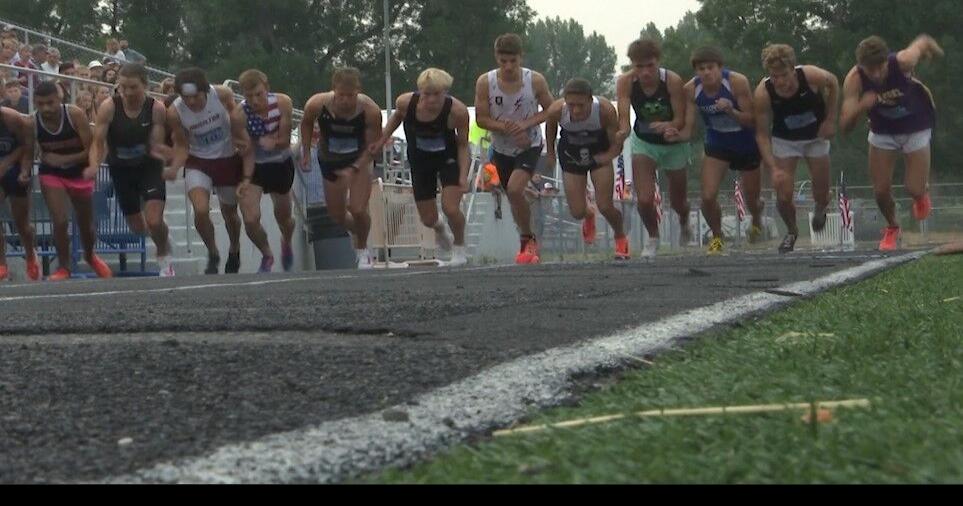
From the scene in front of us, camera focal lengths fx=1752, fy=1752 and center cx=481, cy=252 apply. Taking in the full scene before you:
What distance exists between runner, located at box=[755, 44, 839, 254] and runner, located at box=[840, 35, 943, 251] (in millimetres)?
226

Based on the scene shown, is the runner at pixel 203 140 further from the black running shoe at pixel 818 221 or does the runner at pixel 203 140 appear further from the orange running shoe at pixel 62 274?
the black running shoe at pixel 818 221

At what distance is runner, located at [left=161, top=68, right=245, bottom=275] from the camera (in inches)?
567

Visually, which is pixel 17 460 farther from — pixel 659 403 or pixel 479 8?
pixel 479 8

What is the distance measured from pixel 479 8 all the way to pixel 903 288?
188ft

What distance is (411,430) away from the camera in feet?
8.80

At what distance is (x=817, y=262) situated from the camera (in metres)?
9.88

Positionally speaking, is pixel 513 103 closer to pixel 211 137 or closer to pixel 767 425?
pixel 211 137

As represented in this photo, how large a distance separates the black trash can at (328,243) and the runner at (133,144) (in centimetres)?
469

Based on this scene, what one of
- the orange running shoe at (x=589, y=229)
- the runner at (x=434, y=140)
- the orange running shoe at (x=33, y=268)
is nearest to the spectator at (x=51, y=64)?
the orange running shoe at (x=33, y=268)

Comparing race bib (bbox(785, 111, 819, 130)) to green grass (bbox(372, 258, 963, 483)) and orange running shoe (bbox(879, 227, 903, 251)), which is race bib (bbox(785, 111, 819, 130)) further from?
green grass (bbox(372, 258, 963, 483))

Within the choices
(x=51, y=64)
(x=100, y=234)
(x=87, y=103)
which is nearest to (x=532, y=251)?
(x=100, y=234)

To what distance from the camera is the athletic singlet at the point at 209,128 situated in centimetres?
1450

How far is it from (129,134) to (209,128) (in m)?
0.69

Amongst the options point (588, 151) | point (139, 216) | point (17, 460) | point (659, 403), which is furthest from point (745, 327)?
point (139, 216)
